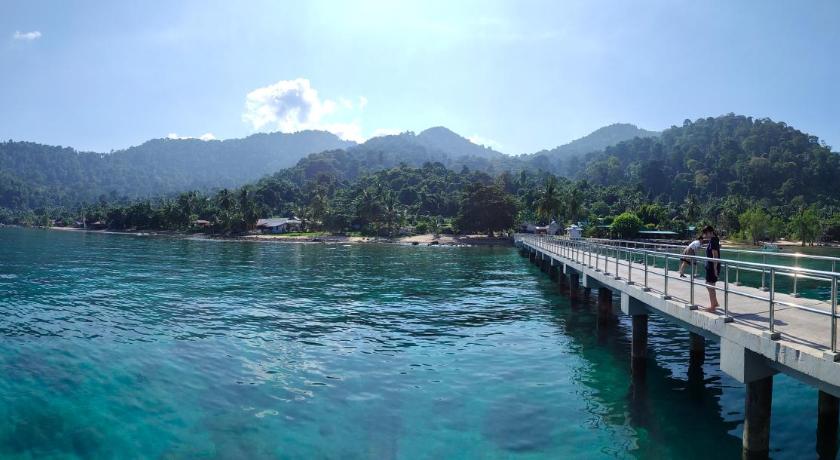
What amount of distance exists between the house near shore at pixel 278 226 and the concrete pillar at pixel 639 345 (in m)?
132

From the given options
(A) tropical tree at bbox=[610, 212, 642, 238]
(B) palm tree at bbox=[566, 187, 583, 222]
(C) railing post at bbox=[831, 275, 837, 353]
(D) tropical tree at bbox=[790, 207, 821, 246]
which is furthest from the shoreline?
(C) railing post at bbox=[831, 275, 837, 353]

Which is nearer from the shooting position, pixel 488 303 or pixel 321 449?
pixel 321 449

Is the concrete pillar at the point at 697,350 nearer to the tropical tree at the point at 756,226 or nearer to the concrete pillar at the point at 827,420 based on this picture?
the concrete pillar at the point at 827,420

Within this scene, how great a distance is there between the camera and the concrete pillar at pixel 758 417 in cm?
1004

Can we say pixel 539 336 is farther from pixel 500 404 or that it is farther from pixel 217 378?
pixel 217 378

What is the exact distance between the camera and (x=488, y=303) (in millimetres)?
31109

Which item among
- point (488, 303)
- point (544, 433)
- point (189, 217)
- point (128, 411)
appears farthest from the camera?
point (189, 217)

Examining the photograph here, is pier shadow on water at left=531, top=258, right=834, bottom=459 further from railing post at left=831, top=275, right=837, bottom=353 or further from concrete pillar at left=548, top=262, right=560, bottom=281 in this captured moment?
concrete pillar at left=548, top=262, right=560, bottom=281

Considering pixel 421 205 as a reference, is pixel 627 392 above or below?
below

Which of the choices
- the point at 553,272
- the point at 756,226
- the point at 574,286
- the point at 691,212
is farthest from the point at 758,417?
the point at 691,212

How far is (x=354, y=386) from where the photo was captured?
603 inches

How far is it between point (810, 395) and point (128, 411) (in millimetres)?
19150

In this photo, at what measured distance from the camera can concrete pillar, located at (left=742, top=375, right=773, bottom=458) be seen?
1004 cm

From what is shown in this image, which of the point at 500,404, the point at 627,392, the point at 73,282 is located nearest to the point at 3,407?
the point at 500,404
